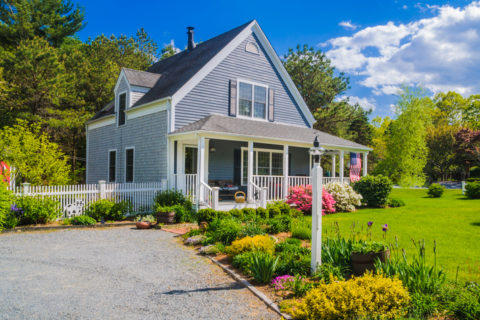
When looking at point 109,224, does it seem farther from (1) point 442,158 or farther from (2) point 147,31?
(1) point 442,158

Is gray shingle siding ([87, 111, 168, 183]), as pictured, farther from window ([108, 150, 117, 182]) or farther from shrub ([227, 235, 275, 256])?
shrub ([227, 235, 275, 256])

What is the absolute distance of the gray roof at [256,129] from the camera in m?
13.2

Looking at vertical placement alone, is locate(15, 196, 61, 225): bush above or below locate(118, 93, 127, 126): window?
below

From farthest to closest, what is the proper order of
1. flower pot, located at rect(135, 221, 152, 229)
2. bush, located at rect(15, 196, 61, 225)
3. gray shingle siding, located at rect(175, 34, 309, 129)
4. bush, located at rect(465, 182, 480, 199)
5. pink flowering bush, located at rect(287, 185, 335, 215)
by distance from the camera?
bush, located at rect(465, 182, 480, 199) → gray shingle siding, located at rect(175, 34, 309, 129) → pink flowering bush, located at rect(287, 185, 335, 215) → flower pot, located at rect(135, 221, 152, 229) → bush, located at rect(15, 196, 61, 225)

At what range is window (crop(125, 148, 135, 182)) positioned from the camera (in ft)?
54.4

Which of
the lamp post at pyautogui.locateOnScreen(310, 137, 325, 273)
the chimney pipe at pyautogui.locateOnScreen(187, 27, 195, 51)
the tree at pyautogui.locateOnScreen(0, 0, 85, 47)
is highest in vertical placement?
the tree at pyautogui.locateOnScreen(0, 0, 85, 47)

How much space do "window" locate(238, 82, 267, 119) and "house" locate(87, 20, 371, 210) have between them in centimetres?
5

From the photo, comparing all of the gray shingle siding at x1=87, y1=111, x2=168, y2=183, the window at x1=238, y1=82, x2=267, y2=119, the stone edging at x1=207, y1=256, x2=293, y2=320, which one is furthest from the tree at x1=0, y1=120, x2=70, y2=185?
the stone edging at x1=207, y1=256, x2=293, y2=320

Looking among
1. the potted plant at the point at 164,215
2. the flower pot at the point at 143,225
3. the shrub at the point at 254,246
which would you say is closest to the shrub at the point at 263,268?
the shrub at the point at 254,246

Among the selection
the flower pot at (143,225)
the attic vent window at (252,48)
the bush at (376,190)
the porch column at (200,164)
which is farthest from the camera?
the attic vent window at (252,48)

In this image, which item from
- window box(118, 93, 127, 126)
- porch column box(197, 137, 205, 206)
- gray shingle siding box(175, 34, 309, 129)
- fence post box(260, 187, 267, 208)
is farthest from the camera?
window box(118, 93, 127, 126)

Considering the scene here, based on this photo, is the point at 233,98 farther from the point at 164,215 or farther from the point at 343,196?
the point at 164,215

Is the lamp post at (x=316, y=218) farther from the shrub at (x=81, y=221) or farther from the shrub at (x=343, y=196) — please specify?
the shrub at (x=343, y=196)

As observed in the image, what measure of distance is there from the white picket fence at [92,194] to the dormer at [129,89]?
16.4 feet
